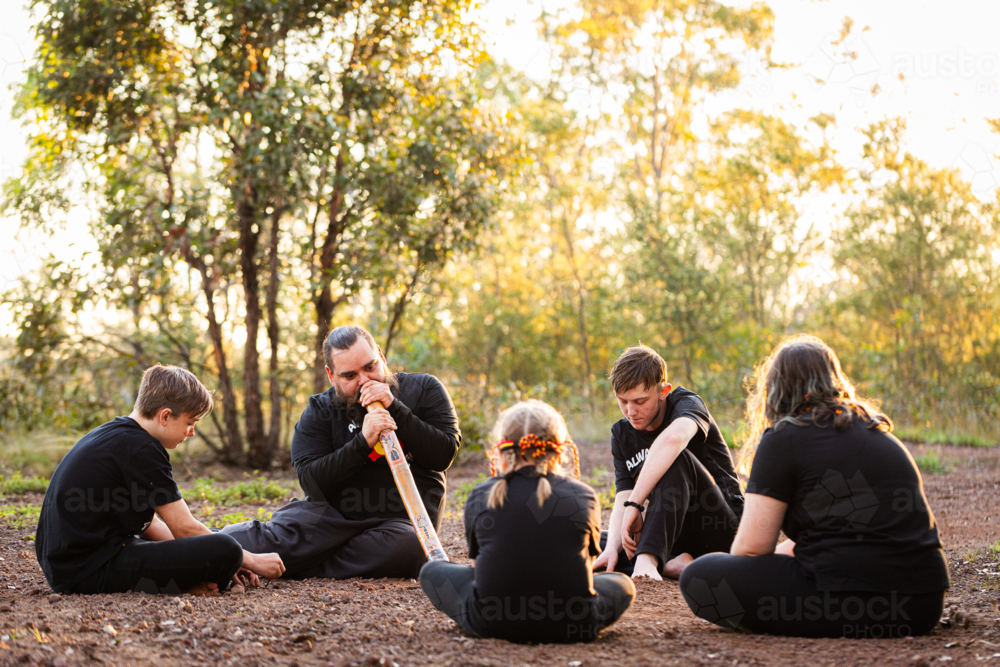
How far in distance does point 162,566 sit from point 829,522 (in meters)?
2.59

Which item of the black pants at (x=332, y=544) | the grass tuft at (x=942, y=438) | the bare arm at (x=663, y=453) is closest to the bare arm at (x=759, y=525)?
the bare arm at (x=663, y=453)

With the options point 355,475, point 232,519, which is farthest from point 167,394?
point 232,519

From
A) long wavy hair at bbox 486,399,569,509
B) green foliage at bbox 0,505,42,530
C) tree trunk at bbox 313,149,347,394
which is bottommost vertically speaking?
green foliage at bbox 0,505,42,530

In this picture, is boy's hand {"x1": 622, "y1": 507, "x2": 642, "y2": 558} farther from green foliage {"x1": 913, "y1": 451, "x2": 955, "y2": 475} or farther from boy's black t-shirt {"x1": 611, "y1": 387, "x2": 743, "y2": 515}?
green foliage {"x1": 913, "y1": 451, "x2": 955, "y2": 475}

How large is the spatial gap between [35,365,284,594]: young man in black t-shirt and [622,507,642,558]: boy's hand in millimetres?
1672

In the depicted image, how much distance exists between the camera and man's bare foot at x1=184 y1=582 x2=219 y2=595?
352 cm

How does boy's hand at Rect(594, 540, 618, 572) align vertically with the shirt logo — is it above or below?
below

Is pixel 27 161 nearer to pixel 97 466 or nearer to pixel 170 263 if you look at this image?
pixel 170 263

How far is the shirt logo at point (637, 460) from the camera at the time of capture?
12.8 ft

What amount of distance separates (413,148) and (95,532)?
550cm

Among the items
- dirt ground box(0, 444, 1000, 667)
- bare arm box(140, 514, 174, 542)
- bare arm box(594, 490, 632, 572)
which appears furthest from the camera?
bare arm box(594, 490, 632, 572)

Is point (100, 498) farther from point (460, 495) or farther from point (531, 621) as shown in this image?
point (460, 495)

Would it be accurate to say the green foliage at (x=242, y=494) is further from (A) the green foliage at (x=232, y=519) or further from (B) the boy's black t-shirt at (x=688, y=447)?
(B) the boy's black t-shirt at (x=688, y=447)

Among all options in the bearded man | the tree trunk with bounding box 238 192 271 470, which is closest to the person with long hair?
the bearded man
